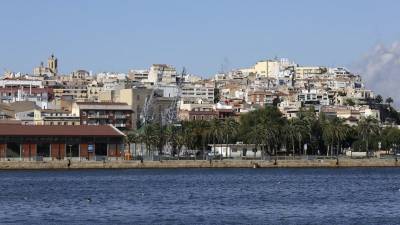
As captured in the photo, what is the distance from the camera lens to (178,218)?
172 ft

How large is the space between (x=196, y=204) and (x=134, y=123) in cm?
12350

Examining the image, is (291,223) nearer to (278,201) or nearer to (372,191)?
(278,201)

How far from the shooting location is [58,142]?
12669 cm

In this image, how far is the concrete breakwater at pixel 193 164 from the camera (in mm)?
119375

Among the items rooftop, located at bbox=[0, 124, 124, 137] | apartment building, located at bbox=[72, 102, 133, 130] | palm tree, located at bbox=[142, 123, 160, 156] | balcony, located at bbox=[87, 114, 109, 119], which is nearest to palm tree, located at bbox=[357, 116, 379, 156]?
palm tree, located at bbox=[142, 123, 160, 156]

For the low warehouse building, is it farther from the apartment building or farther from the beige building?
the beige building

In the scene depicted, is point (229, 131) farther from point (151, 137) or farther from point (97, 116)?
point (97, 116)

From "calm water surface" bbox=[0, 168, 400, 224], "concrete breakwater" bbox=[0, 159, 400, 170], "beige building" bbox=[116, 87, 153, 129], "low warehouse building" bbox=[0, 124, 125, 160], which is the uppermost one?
"beige building" bbox=[116, 87, 153, 129]

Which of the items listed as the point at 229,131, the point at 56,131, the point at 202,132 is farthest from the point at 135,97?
the point at 56,131

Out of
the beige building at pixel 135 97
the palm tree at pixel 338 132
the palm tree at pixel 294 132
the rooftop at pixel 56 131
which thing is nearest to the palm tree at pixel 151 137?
the rooftop at pixel 56 131

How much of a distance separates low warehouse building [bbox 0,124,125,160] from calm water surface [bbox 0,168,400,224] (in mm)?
21275

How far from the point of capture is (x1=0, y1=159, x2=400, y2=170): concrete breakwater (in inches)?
4700

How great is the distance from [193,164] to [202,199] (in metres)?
56.6

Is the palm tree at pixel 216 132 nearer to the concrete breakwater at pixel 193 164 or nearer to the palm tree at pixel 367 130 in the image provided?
the palm tree at pixel 367 130
